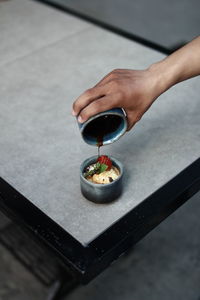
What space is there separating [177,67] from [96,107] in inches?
12.8

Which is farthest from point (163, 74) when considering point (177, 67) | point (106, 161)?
point (106, 161)

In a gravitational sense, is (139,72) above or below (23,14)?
above

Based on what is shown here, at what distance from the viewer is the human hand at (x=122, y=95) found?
3.48 ft

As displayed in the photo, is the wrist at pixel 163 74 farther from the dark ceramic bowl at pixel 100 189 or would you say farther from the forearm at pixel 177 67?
the dark ceramic bowl at pixel 100 189

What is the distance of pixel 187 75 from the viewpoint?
128 centimetres

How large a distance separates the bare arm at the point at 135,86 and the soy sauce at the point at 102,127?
37mm

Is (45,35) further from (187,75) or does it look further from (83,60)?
(187,75)

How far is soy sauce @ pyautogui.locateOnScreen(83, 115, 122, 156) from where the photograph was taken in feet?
3.73

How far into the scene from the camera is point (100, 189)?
3.60 ft

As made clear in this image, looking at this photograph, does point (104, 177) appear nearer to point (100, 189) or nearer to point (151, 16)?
point (100, 189)

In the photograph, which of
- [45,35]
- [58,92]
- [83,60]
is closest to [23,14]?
[45,35]

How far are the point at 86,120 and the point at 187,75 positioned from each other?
0.39 metres

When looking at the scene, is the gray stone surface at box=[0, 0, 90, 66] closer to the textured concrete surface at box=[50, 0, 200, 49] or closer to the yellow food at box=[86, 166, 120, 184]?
the yellow food at box=[86, 166, 120, 184]

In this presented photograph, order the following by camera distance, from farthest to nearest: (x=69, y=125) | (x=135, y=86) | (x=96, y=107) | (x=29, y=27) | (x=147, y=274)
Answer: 1. (x=29, y=27)
2. (x=147, y=274)
3. (x=69, y=125)
4. (x=135, y=86)
5. (x=96, y=107)
